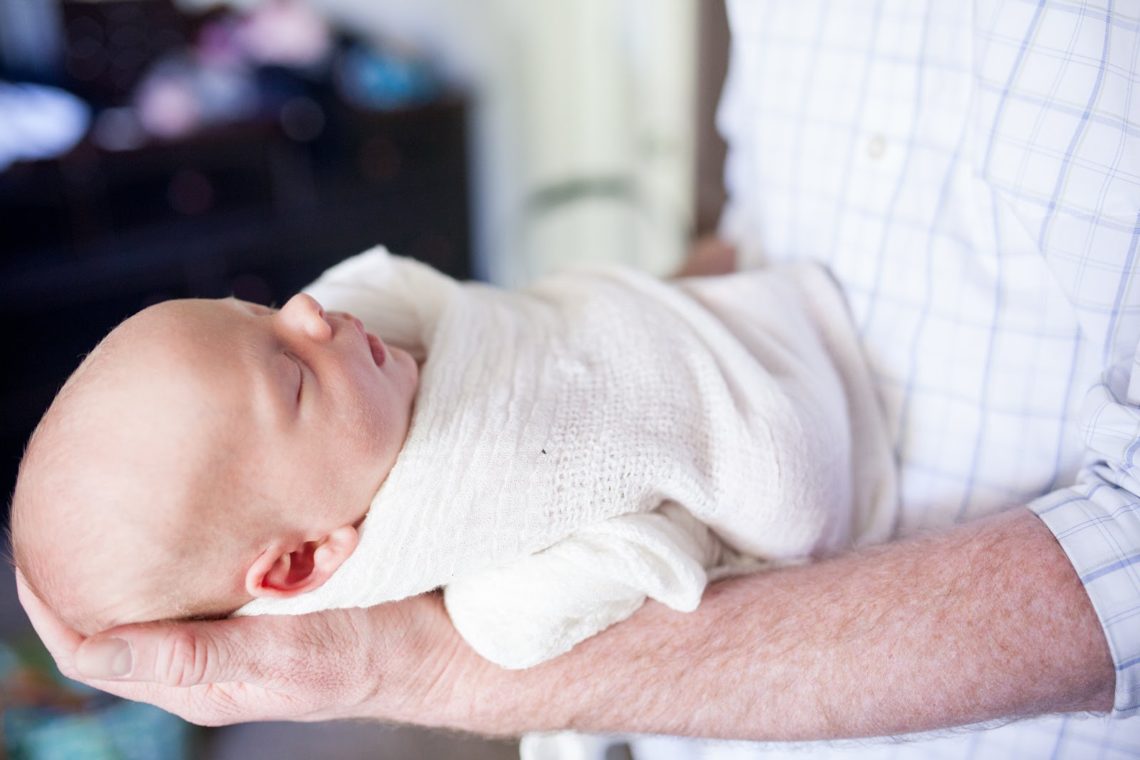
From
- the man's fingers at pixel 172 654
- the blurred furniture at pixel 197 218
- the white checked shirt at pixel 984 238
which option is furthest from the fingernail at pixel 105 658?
the blurred furniture at pixel 197 218

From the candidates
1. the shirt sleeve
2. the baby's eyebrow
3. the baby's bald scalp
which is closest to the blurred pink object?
the baby's eyebrow

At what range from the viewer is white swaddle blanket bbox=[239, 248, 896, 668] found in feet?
2.16

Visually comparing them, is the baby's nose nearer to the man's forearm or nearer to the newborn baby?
the newborn baby

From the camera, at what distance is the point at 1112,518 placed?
2.11ft

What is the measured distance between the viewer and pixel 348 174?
8.86ft

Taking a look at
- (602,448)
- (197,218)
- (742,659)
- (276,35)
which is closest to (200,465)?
(602,448)

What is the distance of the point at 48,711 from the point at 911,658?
5.53 feet

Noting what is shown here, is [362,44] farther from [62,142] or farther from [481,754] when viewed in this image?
[481,754]

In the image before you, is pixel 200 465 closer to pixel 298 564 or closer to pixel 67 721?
pixel 298 564

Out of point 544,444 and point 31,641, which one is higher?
point 544,444

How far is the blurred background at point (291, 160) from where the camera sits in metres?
2.08

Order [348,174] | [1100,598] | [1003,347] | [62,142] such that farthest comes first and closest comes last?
1. [348,174]
2. [62,142]
3. [1003,347]
4. [1100,598]

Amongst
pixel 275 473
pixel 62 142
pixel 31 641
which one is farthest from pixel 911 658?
pixel 62 142

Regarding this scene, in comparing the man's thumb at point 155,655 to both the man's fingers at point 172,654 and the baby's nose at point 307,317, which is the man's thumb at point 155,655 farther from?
the baby's nose at point 307,317
